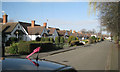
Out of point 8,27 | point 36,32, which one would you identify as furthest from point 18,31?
point 36,32

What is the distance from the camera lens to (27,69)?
2.26 m

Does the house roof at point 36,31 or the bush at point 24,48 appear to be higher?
the house roof at point 36,31

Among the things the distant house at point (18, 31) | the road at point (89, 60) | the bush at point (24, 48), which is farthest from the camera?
the distant house at point (18, 31)

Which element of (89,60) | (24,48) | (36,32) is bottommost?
(89,60)

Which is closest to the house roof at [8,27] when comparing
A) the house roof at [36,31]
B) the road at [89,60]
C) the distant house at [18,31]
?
the distant house at [18,31]

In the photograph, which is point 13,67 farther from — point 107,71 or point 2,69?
point 107,71

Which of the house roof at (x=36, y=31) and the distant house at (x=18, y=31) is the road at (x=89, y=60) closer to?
the distant house at (x=18, y=31)

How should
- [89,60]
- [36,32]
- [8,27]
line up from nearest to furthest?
1. [89,60]
2. [8,27]
3. [36,32]

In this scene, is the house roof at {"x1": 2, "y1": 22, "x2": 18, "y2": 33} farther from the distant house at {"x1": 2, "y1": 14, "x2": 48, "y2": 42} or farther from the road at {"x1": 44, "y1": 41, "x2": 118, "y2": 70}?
the road at {"x1": 44, "y1": 41, "x2": 118, "y2": 70}

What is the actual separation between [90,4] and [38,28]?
4044 centimetres

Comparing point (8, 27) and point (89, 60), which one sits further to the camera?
point (8, 27)

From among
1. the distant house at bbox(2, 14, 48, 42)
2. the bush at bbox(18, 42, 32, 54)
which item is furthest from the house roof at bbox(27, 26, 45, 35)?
the bush at bbox(18, 42, 32, 54)

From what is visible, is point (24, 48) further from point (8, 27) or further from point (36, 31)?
point (36, 31)

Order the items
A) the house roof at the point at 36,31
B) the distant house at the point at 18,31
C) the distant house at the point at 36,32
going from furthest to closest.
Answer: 1. the house roof at the point at 36,31
2. the distant house at the point at 36,32
3. the distant house at the point at 18,31
